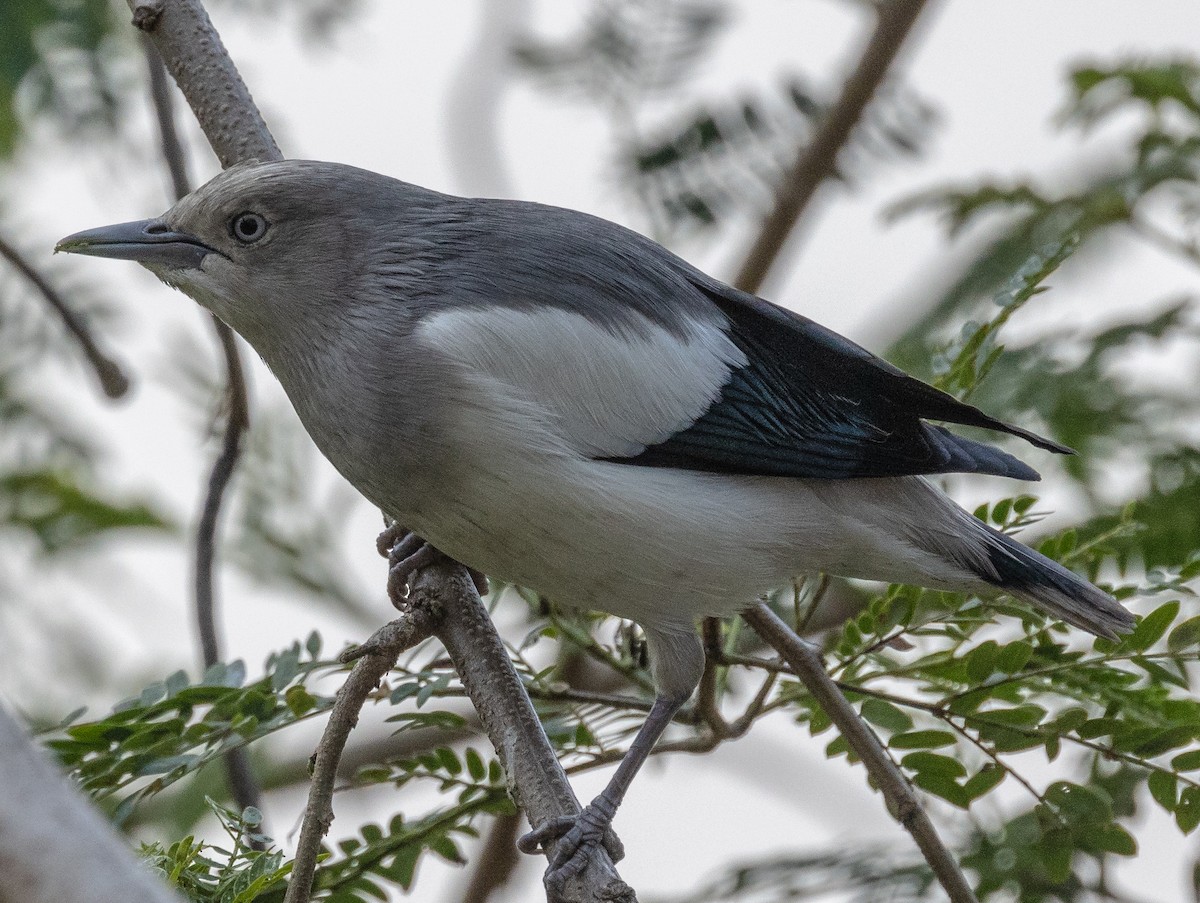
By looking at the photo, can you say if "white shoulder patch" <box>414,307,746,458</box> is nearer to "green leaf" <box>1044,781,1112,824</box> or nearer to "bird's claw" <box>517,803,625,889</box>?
"bird's claw" <box>517,803,625,889</box>

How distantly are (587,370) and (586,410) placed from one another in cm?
6

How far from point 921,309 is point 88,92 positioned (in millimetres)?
1957

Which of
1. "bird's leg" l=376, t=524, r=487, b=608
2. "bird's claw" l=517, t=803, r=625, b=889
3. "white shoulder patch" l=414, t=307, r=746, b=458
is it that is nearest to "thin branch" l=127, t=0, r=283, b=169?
"white shoulder patch" l=414, t=307, r=746, b=458

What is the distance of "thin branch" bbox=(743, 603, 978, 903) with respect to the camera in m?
1.73

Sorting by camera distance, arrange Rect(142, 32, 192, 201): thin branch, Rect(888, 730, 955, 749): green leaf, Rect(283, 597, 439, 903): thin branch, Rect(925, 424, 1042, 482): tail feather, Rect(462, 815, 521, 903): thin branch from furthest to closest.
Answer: Rect(462, 815, 521, 903): thin branch → Rect(142, 32, 192, 201): thin branch → Rect(925, 424, 1042, 482): tail feather → Rect(888, 730, 955, 749): green leaf → Rect(283, 597, 439, 903): thin branch

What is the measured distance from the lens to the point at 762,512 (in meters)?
1.94

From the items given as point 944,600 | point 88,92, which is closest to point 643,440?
point 944,600

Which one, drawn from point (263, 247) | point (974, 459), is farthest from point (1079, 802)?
point (263, 247)

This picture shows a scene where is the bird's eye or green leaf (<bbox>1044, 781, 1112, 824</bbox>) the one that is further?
the bird's eye

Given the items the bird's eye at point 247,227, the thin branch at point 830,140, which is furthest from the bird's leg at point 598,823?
the thin branch at point 830,140

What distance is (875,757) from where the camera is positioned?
69.7 inches

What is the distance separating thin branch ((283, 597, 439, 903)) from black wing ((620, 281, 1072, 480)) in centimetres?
40

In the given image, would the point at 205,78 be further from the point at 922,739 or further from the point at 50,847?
the point at 50,847

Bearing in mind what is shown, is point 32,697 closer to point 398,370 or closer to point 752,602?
point 398,370
